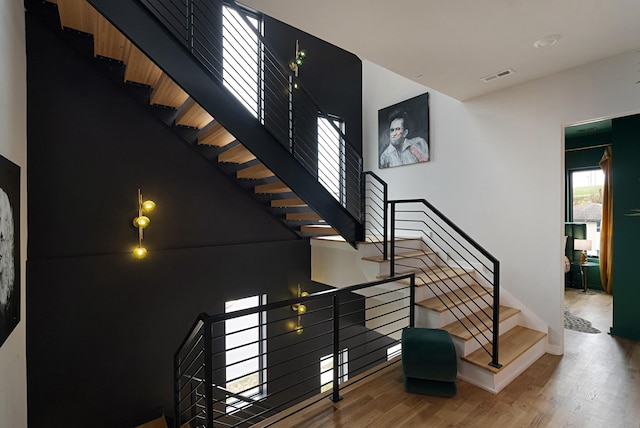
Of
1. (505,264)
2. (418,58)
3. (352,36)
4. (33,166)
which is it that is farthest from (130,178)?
(505,264)

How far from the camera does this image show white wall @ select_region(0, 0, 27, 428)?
1936 millimetres

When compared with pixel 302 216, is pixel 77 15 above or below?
above

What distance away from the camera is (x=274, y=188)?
362cm

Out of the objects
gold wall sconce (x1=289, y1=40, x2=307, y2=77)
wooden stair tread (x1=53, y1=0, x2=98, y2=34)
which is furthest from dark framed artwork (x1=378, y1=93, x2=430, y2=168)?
wooden stair tread (x1=53, y1=0, x2=98, y2=34)

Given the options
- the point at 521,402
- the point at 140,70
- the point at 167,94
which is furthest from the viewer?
the point at 167,94

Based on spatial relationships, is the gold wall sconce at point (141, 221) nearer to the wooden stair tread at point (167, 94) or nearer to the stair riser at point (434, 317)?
the wooden stair tread at point (167, 94)

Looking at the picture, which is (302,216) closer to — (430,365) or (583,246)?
(430,365)

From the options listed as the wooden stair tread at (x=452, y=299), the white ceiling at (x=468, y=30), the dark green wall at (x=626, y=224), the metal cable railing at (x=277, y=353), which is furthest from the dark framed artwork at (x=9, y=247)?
the dark green wall at (x=626, y=224)

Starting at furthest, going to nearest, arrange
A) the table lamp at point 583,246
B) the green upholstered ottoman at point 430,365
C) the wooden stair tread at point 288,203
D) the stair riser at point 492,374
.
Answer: the table lamp at point 583,246 → the wooden stair tread at point 288,203 → the stair riser at point 492,374 → the green upholstered ottoman at point 430,365

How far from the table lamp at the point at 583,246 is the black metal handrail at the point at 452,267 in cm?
325

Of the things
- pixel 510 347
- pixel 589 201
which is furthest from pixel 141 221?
pixel 589 201

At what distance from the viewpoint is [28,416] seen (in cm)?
282

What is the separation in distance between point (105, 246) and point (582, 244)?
8035mm

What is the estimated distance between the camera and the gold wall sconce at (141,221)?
3.42 m
